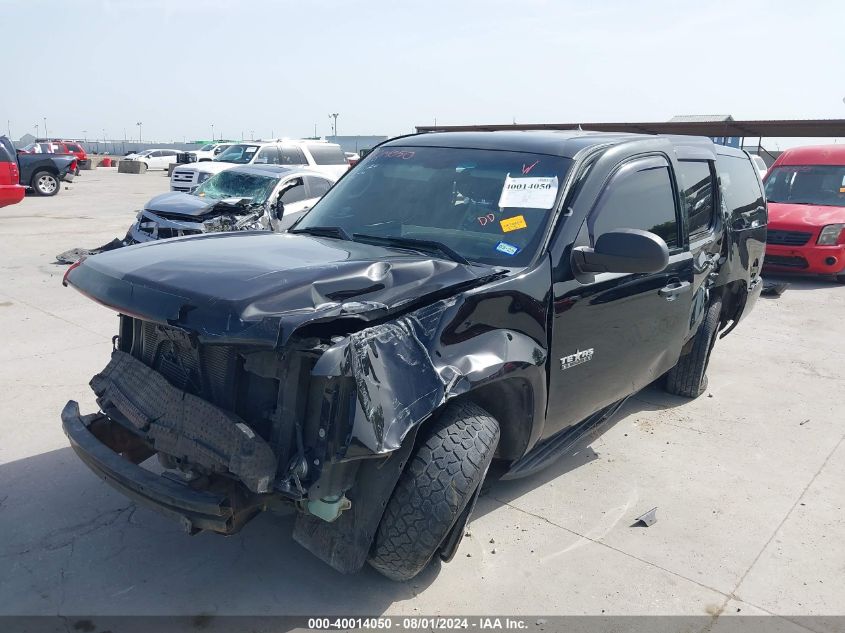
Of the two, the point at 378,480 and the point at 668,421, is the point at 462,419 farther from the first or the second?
the point at 668,421

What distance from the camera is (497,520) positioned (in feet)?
12.4

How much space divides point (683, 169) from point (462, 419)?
111 inches

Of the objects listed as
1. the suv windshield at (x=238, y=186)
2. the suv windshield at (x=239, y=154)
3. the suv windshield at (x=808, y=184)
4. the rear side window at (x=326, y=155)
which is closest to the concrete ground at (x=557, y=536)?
the suv windshield at (x=238, y=186)

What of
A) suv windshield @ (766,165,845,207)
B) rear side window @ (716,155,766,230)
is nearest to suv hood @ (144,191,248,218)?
rear side window @ (716,155,766,230)

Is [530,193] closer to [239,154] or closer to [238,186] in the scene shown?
[238,186]

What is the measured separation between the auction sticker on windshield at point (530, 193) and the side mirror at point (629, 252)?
13.8 inches

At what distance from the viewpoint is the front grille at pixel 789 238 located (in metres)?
10.5

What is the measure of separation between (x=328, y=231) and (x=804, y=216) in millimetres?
9196

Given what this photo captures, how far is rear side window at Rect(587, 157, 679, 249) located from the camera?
373 centimetres

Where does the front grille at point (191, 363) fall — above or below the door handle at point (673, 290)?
below

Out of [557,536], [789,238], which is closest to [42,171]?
[789,238]

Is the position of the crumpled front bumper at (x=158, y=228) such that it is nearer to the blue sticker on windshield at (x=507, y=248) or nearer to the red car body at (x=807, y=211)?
the blue sticker on windshield at (x=507, y=248)

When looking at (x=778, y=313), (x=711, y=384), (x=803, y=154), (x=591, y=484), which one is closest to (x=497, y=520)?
(x=591, y=484)

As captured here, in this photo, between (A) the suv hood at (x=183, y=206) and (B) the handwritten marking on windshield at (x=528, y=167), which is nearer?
(B) the handwritten marking on windshield at (x=528, y=167)
